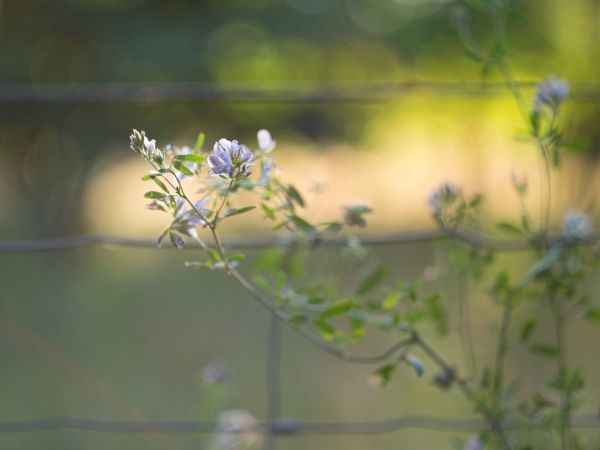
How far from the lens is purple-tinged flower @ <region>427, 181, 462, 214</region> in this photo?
1.06 metres

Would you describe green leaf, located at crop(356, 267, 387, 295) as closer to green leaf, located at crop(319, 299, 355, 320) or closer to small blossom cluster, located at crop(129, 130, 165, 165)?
green leaf, located at crop(319, 299, 355, 320)

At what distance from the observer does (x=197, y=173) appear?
2.84ft

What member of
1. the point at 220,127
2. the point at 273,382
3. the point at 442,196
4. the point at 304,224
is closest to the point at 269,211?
the point at 304,224

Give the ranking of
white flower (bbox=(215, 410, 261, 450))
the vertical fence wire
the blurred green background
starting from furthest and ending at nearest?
the blurred green background < white flower (bbox=(215, 410, 261, 450)) < the vertical fence wire

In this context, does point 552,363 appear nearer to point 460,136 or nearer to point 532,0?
point 532,0

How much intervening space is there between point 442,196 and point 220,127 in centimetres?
502

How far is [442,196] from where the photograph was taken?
1.07 meters

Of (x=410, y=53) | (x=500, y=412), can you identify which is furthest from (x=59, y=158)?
(x=500, y=412)

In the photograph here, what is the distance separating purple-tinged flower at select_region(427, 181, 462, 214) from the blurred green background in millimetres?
2895

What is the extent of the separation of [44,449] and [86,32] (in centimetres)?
375

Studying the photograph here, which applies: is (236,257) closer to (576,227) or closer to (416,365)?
(416,365)

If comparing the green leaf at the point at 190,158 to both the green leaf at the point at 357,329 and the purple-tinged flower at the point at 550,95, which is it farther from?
the purple-tinged flower at the point at 550,95

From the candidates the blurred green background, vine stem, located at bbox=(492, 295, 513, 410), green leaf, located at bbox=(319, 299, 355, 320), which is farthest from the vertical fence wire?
the blurred green background

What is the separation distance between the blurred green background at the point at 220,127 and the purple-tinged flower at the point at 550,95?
298 cm
